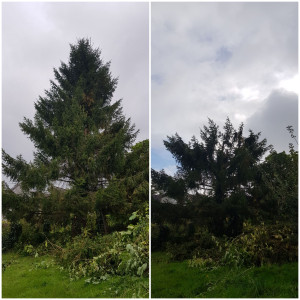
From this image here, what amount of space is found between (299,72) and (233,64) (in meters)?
0.67

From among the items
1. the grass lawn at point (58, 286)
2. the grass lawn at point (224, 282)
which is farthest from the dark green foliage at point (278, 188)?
the grass lawn at point (58, 286)

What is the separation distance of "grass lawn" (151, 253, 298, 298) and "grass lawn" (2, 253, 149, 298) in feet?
0.72

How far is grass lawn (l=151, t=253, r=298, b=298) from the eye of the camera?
2.21m

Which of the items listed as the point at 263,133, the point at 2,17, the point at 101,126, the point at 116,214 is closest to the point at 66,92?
the point at 101,126

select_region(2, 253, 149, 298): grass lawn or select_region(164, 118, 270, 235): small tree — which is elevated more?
select_region(164, 118, 270, 235): small tree

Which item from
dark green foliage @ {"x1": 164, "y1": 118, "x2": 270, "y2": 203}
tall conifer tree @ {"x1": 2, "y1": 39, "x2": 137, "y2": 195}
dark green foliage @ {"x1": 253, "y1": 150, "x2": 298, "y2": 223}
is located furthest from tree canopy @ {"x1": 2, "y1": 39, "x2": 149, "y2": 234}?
dark green foliage @ {"x1": 253, "y1": 150, "x2": 298, "y2": 223}

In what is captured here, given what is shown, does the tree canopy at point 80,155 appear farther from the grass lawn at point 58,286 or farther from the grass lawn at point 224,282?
the grass lawn at point 224,282

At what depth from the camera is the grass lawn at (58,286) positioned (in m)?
2.46

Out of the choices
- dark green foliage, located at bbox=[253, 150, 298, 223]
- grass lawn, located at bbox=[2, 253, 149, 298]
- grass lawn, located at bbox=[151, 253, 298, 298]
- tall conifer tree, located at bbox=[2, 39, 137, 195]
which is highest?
tall conifer tree, located at bbox=[2, 39, 137, 195]

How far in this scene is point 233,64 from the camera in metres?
2.70

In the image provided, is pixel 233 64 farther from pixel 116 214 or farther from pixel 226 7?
pixel 116 214

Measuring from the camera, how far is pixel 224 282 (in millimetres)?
2273

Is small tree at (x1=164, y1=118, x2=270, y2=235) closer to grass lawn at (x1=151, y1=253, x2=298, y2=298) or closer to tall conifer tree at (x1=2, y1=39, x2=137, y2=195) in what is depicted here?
grass lawn at (x1=151, y1=253, x2=298, y2=298)

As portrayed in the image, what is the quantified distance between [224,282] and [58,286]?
5.50ft
